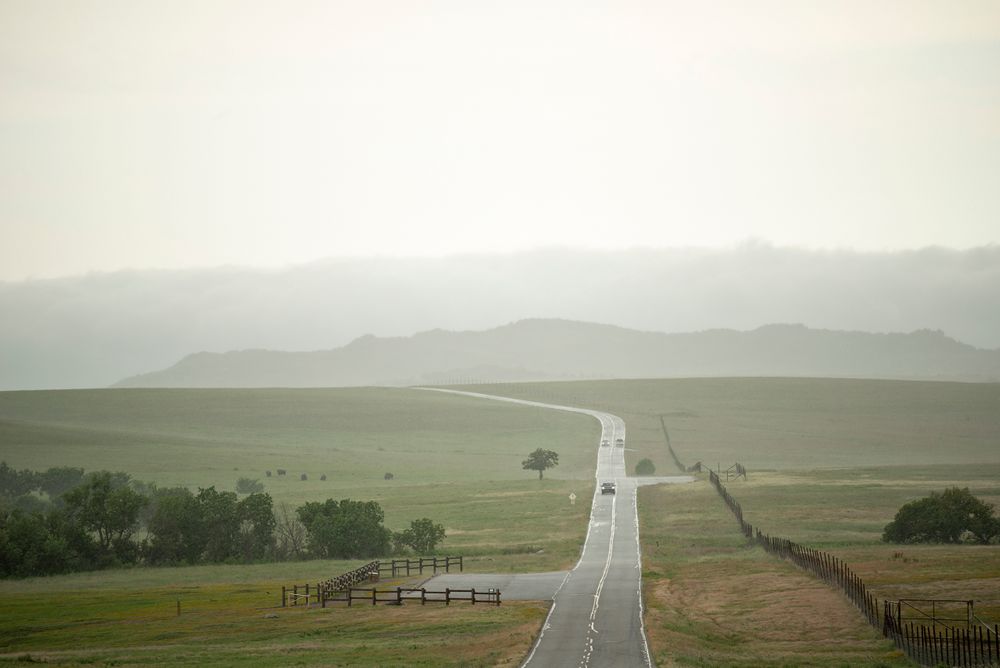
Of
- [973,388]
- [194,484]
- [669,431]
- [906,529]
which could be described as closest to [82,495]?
[194,484]

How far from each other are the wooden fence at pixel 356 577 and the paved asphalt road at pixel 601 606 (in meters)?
7.83

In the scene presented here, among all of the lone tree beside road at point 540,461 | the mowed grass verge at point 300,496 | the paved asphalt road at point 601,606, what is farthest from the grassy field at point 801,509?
the lone tree beside road at point 540,461

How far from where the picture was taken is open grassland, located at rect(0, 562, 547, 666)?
118ft

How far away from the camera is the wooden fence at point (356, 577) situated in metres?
47.8

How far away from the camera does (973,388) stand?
186 metres

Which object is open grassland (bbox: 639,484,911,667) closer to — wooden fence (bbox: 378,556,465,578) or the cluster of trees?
the cluster of trees

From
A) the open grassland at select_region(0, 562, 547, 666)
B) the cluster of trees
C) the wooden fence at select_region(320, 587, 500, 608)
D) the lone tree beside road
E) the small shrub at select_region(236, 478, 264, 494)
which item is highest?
the lone tree beside road

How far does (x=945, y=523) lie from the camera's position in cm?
5831

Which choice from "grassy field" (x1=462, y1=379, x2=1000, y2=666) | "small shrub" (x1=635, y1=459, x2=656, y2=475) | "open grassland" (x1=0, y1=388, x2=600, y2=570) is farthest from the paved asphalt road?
"small shrub" (x1=635, y1=459, x2=656, y2=475)

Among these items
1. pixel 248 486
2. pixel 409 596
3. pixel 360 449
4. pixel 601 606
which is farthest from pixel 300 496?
pixel 601 606

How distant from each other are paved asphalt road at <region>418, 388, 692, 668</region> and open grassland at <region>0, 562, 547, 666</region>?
1065 millimetres

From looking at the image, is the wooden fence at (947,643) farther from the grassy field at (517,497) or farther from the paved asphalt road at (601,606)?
the paved asphalt road at (601,606)

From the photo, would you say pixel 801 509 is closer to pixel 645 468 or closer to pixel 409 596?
pixel 645 468

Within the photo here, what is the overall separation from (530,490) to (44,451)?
67.9m
